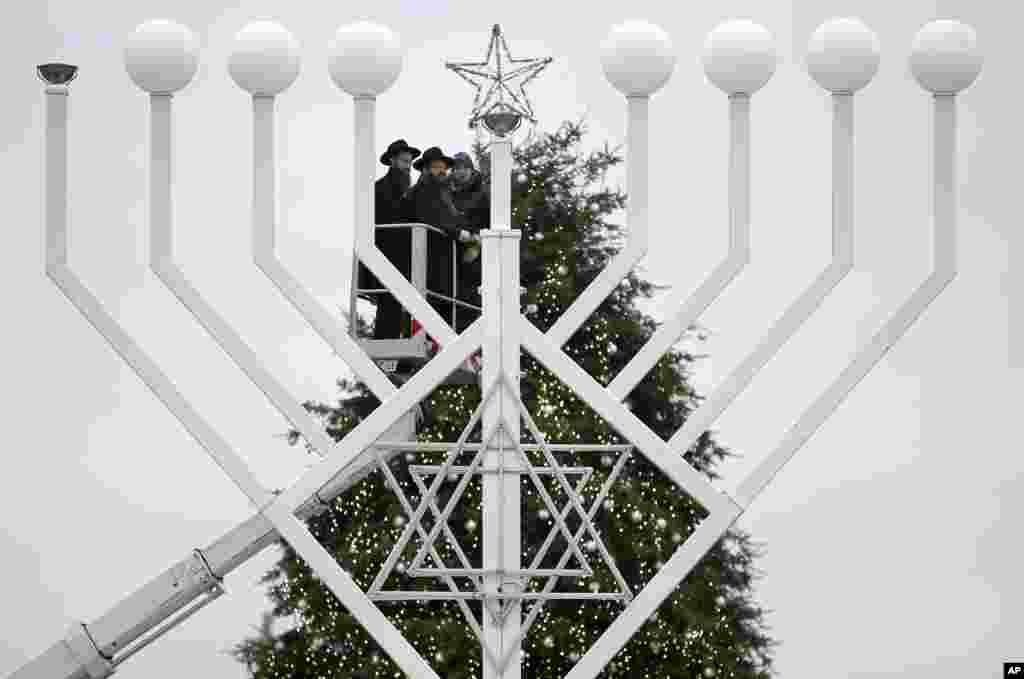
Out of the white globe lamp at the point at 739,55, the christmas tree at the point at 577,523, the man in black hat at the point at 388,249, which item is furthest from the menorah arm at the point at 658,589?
the christmas tree at the point at 577,523

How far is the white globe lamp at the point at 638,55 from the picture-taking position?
50.5ft

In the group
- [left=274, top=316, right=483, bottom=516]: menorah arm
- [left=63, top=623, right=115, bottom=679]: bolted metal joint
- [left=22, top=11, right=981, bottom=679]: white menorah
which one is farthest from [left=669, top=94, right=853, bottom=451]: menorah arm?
[left=63, top=623, right=115, bottom=679]: bolted metal joint

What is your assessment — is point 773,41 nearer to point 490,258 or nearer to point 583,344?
point 490,258

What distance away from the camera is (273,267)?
1566 centimetres

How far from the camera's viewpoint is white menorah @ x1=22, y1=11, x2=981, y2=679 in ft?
50.8

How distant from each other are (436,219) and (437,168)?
0.45 m

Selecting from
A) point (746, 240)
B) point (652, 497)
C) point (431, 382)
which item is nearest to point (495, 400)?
point (431, 382)

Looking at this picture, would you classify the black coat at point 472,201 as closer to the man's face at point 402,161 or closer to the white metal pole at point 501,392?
the man's face at point 402,161

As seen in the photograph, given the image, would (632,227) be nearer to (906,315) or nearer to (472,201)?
(906,315)

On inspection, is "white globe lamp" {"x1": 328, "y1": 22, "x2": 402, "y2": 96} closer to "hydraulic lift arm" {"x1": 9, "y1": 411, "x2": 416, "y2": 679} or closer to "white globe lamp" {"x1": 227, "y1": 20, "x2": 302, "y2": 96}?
"white globe lamp" {"x1": 227, "y1": 20, "x2": 302, "y2": 96}

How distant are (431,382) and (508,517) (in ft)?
2.56

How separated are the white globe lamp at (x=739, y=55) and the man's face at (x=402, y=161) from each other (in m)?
2.43

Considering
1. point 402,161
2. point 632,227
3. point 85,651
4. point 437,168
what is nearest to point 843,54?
point 632,227

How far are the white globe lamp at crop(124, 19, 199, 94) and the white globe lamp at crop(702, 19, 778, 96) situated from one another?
2.61m
